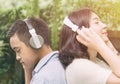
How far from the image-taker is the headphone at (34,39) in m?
1.49

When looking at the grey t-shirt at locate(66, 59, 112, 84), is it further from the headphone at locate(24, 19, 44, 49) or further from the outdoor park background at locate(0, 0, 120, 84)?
the outdoor park background at locate(0, 0, 120, 84)

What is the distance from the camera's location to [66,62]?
144cm

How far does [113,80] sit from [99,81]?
0.06 meters

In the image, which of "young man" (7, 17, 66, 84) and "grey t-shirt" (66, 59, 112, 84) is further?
"young man" (7, 17, 66, 84)

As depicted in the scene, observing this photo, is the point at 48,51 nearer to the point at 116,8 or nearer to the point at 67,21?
the point at 67,21

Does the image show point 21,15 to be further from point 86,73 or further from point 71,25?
point 86,73

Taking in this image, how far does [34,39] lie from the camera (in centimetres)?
152

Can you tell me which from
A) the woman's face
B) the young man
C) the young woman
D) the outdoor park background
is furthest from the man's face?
the outdoor park background

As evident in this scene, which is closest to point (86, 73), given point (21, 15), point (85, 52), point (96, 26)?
point (85, 52)

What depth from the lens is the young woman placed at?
133cm

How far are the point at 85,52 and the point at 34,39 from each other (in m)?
0.25

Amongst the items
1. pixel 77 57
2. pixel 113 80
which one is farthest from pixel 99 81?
pixel 77 57

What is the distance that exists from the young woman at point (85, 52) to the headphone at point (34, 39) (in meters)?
0.10

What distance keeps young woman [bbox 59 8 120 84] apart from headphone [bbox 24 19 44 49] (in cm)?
10
